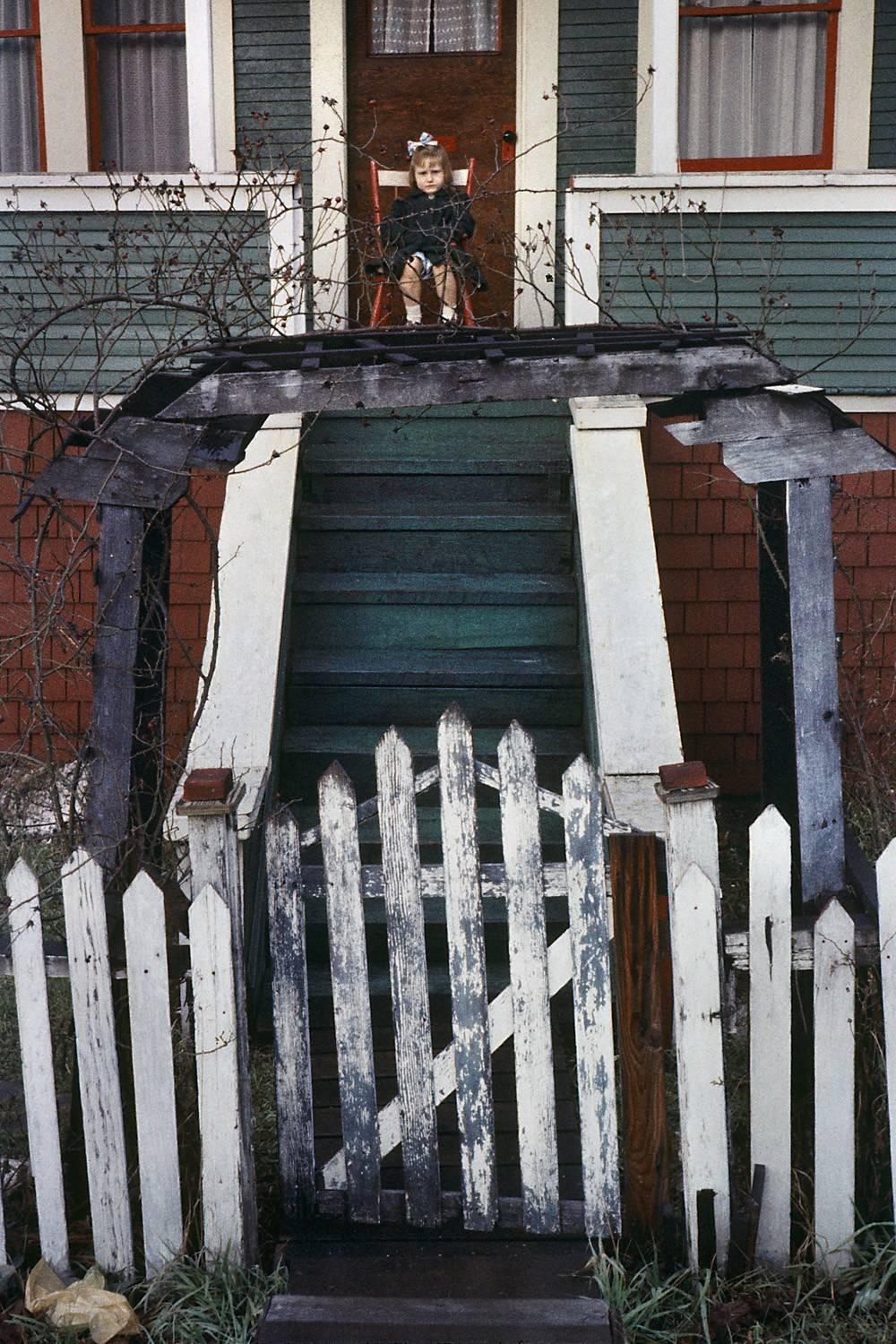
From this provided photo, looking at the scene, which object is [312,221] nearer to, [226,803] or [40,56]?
[40,56]

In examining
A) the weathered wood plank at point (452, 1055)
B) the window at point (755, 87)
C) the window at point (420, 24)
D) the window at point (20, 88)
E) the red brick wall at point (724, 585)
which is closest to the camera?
the weathered wood plank at point (452, 1055)

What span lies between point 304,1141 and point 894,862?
1546 millimetres

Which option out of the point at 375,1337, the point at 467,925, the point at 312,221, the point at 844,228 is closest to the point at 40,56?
the point at 312,221

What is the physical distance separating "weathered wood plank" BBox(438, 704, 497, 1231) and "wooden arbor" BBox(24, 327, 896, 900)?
0.89m

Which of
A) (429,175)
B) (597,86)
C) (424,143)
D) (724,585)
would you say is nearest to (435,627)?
(724,585)

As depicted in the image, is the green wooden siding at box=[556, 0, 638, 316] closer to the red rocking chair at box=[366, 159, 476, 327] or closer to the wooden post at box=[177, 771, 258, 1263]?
the red rocking chair at box=[366, 159, 476, 327]

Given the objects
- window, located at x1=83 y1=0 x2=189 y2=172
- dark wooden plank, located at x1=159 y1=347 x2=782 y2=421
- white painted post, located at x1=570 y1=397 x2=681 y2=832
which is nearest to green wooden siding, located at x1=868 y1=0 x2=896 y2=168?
white painted post, located at x1=570 y1=397 x2=681 y2=832

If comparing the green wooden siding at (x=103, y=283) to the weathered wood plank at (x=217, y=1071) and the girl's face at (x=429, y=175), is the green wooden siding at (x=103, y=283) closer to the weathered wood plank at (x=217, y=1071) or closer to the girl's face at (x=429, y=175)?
the girl's face at (x=429, y=175)

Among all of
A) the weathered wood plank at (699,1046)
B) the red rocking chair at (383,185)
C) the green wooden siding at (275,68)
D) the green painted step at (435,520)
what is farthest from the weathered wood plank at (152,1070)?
the green wooden siding at (275,68)

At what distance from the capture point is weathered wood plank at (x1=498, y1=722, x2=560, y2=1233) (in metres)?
2.88

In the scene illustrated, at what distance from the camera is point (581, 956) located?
2.96 m

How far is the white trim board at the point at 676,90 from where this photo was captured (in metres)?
7.04

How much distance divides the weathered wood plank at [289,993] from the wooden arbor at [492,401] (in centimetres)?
50

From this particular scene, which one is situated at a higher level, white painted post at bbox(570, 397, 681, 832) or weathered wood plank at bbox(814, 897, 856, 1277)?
white painted post at bbox(570, 397, 681, 832)
